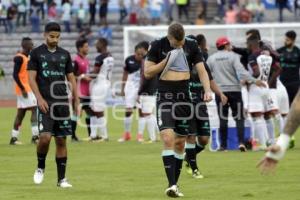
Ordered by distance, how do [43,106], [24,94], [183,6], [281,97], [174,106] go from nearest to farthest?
[174,106], [43,106], [281,97], [24,94], [183,6]

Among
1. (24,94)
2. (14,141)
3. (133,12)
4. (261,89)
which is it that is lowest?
(14,141)

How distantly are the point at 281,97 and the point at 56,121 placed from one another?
337 inches

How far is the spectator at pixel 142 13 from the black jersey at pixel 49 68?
33.4 metres

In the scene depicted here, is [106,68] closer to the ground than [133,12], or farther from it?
farther from it

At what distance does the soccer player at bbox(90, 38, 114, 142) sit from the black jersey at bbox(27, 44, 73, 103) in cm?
957

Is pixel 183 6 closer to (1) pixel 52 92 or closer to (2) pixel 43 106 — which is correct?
(1) pixel 52 92

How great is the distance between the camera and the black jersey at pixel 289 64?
22.3m

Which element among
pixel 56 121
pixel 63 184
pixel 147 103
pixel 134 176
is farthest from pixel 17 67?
pixel 63 184

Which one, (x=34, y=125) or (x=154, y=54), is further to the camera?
(x=34, y=125)

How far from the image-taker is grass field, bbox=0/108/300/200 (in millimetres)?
13242

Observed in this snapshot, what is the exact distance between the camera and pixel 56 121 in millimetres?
14078

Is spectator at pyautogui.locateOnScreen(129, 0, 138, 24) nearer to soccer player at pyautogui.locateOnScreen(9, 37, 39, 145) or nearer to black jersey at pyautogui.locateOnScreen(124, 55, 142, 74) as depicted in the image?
black jersey at pyautogui.locateOnScreen(124, 55, 142, 74)

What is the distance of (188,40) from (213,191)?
2041mm

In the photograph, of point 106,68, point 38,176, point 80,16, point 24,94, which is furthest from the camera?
point 80,16
